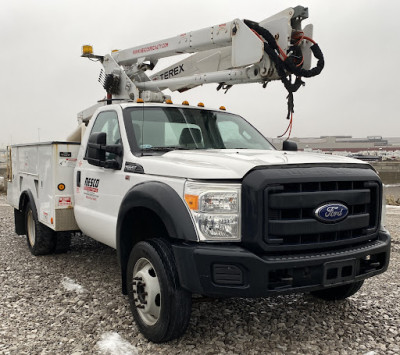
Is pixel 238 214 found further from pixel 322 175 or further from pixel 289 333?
pixel 289 333

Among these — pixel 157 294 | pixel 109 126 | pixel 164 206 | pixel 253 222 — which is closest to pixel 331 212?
pixel 253 222

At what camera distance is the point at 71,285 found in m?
4.85

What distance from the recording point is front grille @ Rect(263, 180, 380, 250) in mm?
2912

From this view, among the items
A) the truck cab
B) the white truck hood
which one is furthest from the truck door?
the white truck hood

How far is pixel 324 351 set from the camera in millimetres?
3311

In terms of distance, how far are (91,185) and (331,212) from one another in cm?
264

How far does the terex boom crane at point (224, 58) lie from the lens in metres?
5.55

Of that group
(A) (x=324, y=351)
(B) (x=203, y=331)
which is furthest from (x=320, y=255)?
(B) (x=203, y=331)

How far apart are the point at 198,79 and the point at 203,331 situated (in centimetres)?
423

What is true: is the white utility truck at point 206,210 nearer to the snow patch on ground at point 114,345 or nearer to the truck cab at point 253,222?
the truck cab at point 253,222

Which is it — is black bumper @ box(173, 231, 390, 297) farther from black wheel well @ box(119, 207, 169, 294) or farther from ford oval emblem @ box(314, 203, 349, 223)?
black wheel well @ box(119, 207, 169, 294)

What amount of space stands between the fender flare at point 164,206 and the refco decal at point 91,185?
0.86 metres

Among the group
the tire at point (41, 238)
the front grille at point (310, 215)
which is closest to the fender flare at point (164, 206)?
the front grille at point (310, 215)

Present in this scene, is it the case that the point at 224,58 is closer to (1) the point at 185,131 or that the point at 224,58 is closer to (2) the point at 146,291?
(1) the point at 185,131
